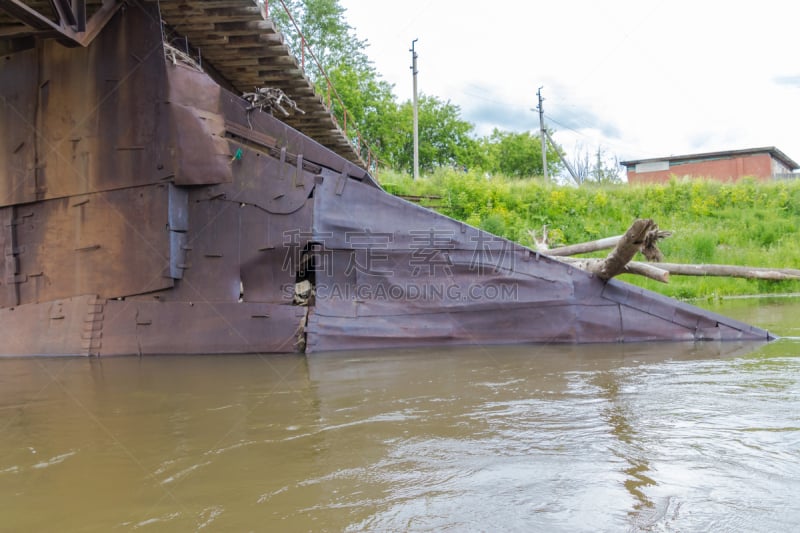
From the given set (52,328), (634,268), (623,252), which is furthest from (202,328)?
(634,268)

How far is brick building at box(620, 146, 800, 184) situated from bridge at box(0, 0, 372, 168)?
28841mm

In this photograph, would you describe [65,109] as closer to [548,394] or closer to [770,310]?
[548,394]

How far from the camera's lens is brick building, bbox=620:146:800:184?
35.4m

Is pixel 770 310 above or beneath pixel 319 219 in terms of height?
beneath

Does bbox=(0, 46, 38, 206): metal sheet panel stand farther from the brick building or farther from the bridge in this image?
the brick building

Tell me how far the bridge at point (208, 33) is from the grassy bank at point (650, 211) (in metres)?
8.17

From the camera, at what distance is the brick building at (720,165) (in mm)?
35438

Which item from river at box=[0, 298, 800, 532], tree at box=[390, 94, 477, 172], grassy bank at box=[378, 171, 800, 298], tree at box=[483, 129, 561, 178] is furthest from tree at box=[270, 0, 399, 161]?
river at box=[0, 298, 800, 532]

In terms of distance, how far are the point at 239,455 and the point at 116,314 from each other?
4495 mm

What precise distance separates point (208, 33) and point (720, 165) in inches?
1367

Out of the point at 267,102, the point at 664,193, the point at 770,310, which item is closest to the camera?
the point at 267,102

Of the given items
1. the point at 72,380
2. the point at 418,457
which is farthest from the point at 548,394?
the point at 72,380

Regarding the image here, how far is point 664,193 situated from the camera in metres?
21.1

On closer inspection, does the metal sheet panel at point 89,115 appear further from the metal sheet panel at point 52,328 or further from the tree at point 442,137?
the tree at point 442,137
